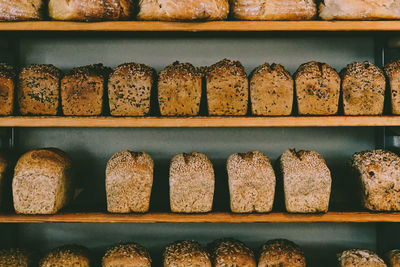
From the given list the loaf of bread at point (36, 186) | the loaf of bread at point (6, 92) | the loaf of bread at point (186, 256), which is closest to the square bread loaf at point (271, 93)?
the loaf of bread at point (186, 256)

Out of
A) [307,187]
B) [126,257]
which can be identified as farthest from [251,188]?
[126,257]

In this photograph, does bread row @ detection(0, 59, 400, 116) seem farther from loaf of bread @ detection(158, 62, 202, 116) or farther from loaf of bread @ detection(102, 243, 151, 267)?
loaf of bread @ detection(102, 243, 151, 267)

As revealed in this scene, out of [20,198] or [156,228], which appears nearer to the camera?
[20,198]

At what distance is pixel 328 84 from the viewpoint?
1.84 meters

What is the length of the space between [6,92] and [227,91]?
114cm

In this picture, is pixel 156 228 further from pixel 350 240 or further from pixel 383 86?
pixel 383 86

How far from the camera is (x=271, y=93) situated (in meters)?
1.85

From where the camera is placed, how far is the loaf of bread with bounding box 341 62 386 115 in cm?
184

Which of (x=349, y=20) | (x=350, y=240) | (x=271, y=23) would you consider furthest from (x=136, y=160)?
(x=350, y=240)

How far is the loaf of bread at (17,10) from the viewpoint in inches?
70.7

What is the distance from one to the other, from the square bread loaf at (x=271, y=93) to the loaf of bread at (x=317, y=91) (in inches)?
2.2

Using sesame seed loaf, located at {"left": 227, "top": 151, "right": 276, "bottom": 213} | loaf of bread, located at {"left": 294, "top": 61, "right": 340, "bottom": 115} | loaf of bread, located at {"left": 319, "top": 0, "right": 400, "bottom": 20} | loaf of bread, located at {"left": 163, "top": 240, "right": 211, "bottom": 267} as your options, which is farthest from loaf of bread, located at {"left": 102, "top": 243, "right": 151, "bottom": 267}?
loaf of bread, located at {"left": 319, "top": 0, "right": 400, "bottom": 20}

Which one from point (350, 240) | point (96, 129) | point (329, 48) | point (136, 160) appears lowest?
point (350, 240)

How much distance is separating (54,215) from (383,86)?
1.82 meters
